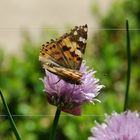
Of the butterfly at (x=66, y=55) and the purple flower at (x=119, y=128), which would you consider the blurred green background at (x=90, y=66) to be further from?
the purple flower at (x=119, y=128)

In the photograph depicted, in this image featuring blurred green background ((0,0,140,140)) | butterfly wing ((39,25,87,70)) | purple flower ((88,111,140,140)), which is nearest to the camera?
purple flower ((88,111,140,140))

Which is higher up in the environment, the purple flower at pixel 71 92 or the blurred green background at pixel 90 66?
the purple flower at pixel 71 92

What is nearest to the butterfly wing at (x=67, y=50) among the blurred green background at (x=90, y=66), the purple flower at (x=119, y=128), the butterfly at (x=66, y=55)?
the butterfly at (x=66, y=55)

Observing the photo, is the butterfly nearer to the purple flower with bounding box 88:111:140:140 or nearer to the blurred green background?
the purple flower with bounding box 88:111:140:140

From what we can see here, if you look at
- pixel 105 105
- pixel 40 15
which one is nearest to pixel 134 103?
pixel 105 105

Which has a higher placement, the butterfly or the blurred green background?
the butterfly

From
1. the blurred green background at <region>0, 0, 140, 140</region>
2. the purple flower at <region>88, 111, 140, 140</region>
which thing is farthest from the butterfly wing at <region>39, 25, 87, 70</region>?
the blurred green background at <region>0, 0, 140, 140</region>
